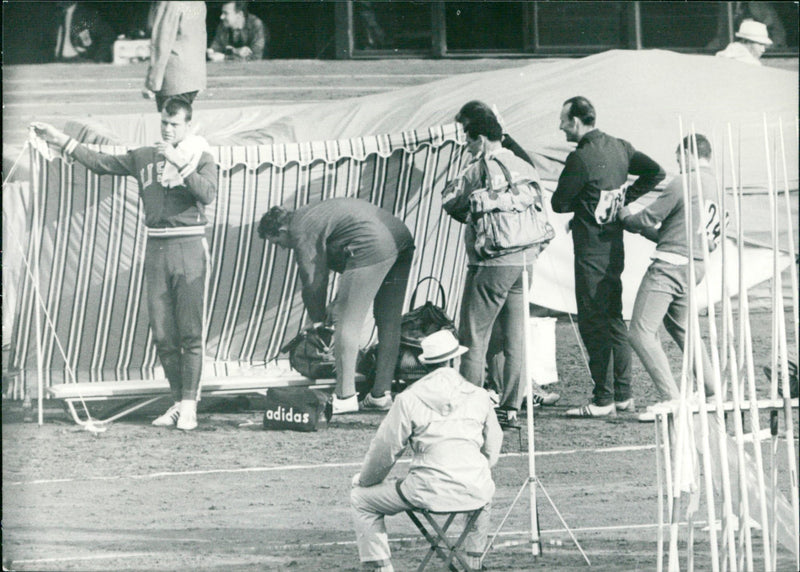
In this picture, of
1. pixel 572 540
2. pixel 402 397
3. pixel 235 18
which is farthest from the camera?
pixel 235 18

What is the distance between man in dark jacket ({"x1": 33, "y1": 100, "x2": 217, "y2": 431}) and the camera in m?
7.41

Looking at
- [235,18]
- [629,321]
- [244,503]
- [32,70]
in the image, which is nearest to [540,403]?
[629,321]

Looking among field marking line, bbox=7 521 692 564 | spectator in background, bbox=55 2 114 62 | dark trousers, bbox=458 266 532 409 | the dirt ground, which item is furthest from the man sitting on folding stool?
spectator in background, bbox=55 2 114 62

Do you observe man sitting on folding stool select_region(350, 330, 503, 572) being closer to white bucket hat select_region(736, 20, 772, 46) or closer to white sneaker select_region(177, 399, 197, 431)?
white sneaker select_region(177, 399, 197, 431)

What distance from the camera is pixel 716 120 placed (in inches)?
309

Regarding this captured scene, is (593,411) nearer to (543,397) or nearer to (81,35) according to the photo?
(543,397)

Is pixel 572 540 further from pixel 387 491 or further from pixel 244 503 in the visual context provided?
pixel 244 503

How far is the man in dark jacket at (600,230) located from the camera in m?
7.68

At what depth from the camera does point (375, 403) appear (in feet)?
25.0

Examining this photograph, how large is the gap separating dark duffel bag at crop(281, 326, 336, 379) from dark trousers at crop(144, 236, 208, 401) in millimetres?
520

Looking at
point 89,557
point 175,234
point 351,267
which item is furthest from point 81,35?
point 89,557

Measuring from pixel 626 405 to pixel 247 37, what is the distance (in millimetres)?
A: 2804

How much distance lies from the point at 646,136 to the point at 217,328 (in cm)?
252

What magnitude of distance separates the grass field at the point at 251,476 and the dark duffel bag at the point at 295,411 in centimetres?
6
